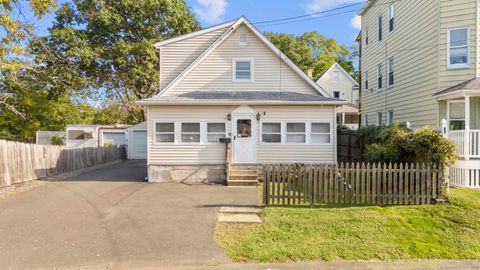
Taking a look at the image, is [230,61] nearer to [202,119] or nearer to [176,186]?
[202,119]

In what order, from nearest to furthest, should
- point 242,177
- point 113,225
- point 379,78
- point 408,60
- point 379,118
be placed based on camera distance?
point 113,225 < point 242,177 < point 408,60 < point 379,78 < point 379,118

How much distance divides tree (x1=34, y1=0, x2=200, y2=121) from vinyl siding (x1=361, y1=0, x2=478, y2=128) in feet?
55.6

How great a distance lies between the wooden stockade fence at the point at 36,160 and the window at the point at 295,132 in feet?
37.1

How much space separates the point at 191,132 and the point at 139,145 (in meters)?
14.9

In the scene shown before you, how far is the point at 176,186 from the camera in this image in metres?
12.8

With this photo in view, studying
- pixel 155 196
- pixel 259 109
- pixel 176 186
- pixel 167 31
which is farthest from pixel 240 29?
pixel 167 31

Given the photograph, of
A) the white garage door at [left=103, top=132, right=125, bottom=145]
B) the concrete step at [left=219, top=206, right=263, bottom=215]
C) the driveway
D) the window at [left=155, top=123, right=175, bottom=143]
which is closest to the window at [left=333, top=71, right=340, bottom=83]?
the white garage door at [left=103, top=132, right=125, bottom=145]

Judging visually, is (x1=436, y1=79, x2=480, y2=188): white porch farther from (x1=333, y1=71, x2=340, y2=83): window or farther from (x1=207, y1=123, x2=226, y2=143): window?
(x1=333, y1=71, x2=340, y2=83): window

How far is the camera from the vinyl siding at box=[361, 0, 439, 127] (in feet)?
45.5

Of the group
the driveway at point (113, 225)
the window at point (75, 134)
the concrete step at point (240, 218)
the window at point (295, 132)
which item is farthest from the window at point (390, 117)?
the window at point (75, 134)

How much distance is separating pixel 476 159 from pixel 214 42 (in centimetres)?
1183

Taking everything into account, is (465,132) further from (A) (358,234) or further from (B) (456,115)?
(A) (358,234)

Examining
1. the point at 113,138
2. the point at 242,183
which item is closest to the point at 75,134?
the point at 113,138

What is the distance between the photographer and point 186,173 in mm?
13938
